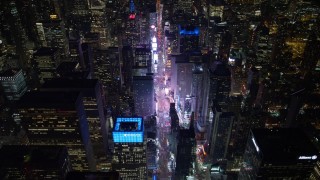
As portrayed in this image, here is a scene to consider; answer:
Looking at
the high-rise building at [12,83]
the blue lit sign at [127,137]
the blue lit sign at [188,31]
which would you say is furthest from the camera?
the blue lit sign at [188,31]

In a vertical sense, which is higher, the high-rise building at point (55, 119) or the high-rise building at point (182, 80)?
the high-rise building at point (55, 119)

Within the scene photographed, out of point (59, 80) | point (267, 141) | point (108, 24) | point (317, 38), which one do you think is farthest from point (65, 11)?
point (267, 141)

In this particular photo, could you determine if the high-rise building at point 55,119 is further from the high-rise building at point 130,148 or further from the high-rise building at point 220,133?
the high-rise building at point 220,133

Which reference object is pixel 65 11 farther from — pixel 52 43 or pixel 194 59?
pixel 194 59

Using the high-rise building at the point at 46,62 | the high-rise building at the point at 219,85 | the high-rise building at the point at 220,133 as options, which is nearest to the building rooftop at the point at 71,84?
the high-rise building at the point at 46,62

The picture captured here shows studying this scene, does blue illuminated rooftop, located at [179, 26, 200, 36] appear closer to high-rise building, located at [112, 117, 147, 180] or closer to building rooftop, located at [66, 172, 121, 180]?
high-rise building, located at [112, 117, 147, 180]
